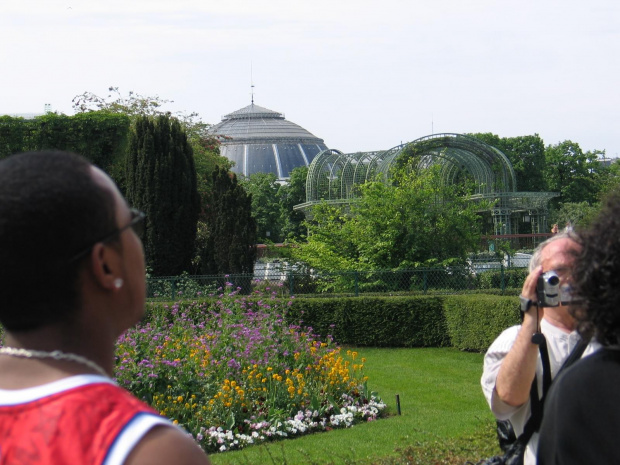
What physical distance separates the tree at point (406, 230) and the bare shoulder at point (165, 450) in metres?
17.2

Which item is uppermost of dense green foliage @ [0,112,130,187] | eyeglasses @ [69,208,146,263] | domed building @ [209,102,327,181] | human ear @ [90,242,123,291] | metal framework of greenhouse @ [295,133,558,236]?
domed building @ [209,102,327,181]

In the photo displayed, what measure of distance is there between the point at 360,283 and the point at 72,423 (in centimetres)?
1658

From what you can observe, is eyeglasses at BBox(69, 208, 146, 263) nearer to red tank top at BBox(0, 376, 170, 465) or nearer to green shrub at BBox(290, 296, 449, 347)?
red tank top at BBox(0, 376, 170, 465)

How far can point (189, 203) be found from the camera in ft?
75.0

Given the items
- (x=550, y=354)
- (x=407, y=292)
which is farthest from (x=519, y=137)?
(x=550, y=354)

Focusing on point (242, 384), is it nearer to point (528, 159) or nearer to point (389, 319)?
point (389, 319)

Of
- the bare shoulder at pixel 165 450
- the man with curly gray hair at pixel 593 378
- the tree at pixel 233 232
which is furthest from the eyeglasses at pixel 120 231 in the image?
the tree at pixel 233 232

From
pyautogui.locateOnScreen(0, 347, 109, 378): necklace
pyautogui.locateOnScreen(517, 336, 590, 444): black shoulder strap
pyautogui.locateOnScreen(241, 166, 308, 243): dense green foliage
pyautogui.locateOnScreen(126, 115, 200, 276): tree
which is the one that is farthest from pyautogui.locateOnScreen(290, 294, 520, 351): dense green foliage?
pyautogui.locateOnScreen(241, 166, 308, 243): dense green foliage

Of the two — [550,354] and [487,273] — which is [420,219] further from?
[550,354]

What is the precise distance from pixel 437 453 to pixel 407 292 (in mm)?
11104

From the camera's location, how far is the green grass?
5.82 m

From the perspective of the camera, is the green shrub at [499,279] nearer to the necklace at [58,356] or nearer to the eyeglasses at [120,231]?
the eyeglasses at [120,231]

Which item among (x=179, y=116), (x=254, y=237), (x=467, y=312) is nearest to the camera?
(x=467, y=312)

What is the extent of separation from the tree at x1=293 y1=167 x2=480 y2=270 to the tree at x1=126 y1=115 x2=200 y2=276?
174 inches
